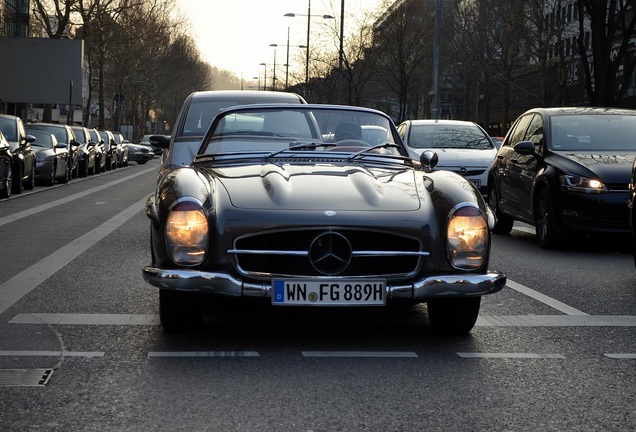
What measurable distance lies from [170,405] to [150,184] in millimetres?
26090

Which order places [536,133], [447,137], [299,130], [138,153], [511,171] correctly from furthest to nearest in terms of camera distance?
[138,153] < [447,137] < [511,171] < [536,133] < [299,130]

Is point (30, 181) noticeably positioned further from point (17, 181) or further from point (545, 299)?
point (545, 299)

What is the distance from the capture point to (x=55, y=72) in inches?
2050

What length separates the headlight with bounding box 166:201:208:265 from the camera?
21.4ft

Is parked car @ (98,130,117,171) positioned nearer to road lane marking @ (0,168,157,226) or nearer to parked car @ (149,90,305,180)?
road lane marking @ (0,168,157,226)

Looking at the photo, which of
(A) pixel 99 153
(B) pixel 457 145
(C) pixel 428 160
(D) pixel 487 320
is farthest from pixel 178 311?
(A) pixel 99 153

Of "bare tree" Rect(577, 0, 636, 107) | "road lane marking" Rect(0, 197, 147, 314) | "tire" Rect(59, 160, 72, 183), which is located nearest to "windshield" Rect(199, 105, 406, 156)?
"road lane marking" Rect(0, 197, 147, 314)

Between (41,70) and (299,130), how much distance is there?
45.3m

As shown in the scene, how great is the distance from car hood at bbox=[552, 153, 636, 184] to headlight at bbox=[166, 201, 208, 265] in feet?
23.7

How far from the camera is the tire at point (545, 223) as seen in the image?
43.1 feet

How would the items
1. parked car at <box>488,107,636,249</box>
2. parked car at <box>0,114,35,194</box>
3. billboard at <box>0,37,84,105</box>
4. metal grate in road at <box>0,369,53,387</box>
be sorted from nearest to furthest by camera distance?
metal grate in road at <box>0,369,53,387</box>, parked car at <box>488,107,636,249</box>, parked car at <box>0,114,35,194</box>, billboard at <box>0,37,84,105</box>

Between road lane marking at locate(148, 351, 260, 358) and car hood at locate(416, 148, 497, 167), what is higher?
car hood at locate(416, 148, 497, 167)

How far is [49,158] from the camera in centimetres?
2820

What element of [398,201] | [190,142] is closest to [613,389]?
[398,201]
